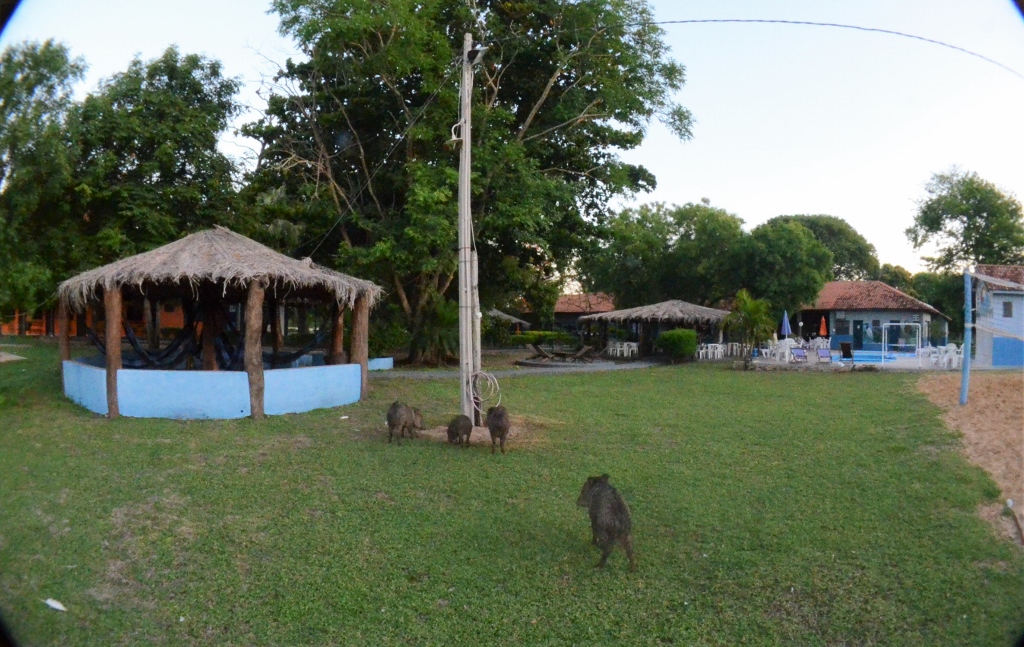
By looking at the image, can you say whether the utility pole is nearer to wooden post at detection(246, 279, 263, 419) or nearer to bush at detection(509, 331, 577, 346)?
wooden post at detection(246, 279, 263, 419)

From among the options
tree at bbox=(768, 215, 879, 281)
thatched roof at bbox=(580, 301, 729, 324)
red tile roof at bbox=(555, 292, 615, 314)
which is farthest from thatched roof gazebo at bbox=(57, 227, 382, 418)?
tree at bbox=(768, 215, 879, 281)

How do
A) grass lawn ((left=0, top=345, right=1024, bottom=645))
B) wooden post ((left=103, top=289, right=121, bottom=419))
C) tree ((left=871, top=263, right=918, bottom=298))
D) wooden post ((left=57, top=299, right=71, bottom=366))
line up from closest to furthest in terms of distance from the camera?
1. grass lawn ((left=0, top=345, right=1024, bottom=645))
2. wooden post ((left=103, top=289, right=121, bottom=419))
3. wooden post ((left=57, top=299, right=71, bottom=366))
4. tree ((left=871, top=263, right=918, bottom=298))

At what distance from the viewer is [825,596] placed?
4.93m

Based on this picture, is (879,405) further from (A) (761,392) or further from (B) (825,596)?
(B) (825,596)

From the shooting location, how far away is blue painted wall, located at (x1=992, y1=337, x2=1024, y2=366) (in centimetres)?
1405

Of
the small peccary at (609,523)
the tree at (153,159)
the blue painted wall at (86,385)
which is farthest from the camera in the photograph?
the tree at (153,159)

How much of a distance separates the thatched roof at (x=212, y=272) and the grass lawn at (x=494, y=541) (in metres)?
2.49

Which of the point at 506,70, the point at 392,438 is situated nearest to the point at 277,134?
the point at 506,70

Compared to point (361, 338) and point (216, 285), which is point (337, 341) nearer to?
point (361, 338)

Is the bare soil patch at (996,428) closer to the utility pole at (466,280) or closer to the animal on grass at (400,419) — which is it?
the utility pole at (466,280)

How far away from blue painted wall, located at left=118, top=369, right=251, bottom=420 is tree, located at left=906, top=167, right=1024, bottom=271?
65.2 feet

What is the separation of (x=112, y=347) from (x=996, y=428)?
11974mm

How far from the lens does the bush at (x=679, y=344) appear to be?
84.3 ft

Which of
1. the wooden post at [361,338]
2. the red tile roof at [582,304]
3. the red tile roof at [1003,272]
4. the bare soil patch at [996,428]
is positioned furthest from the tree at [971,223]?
the red tile roof at [582,304]
